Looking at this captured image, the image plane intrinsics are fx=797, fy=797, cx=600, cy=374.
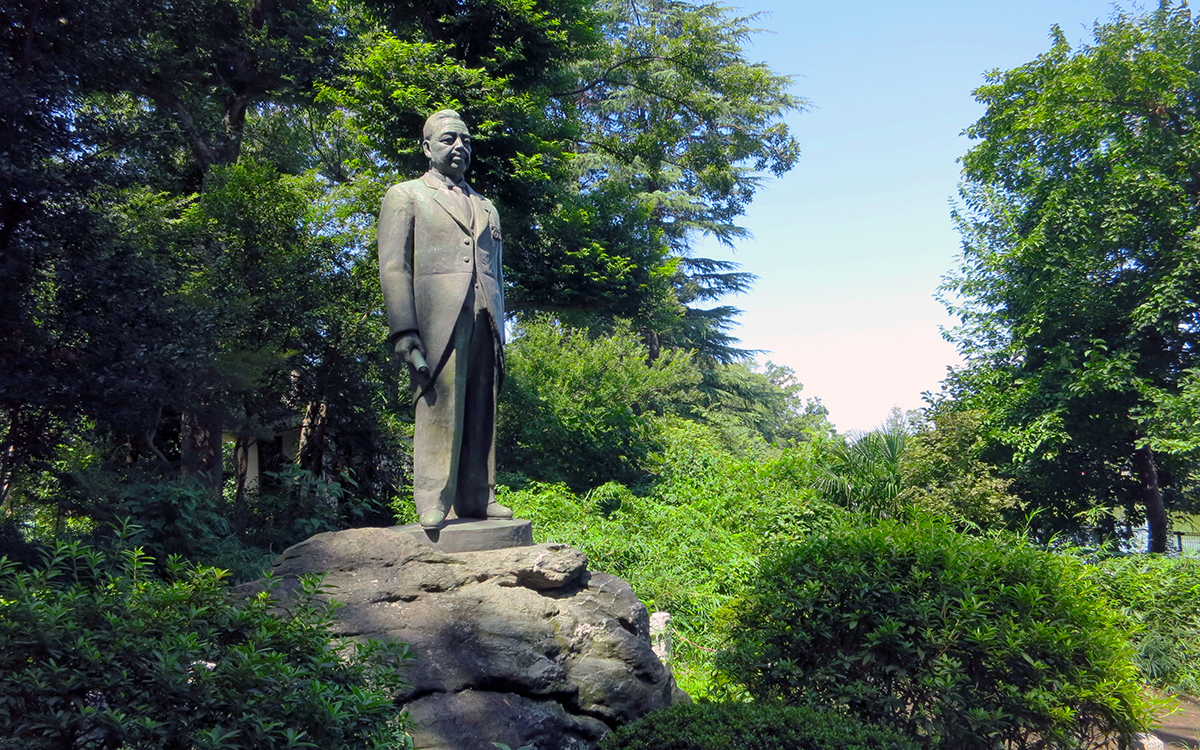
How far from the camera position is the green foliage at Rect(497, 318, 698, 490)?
13.5m

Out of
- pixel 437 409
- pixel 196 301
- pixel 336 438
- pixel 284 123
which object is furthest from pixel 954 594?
pixel 284 123

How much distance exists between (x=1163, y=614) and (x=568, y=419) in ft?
27.9

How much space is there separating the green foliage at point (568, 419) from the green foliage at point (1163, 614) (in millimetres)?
7219

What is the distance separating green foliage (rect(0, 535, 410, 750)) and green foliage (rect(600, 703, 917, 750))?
1041 millimetres

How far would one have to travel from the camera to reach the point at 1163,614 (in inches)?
327

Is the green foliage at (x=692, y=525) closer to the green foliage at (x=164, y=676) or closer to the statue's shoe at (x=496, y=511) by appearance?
the statue's shoe at (x=496, y=511)

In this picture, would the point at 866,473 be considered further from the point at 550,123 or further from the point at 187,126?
the point at 187,126

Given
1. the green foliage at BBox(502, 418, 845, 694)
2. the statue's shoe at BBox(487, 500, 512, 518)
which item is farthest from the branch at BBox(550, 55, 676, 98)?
the statue's shoe at BBox(487, 500, 512, 518)

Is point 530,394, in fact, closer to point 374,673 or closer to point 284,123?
Answer: point 284,123

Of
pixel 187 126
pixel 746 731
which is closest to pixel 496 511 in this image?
pixel 746 731

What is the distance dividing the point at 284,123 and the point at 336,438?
27.3ft

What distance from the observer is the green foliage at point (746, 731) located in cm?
297

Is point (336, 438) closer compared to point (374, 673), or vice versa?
point (374, 673)

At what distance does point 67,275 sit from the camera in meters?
8.61
